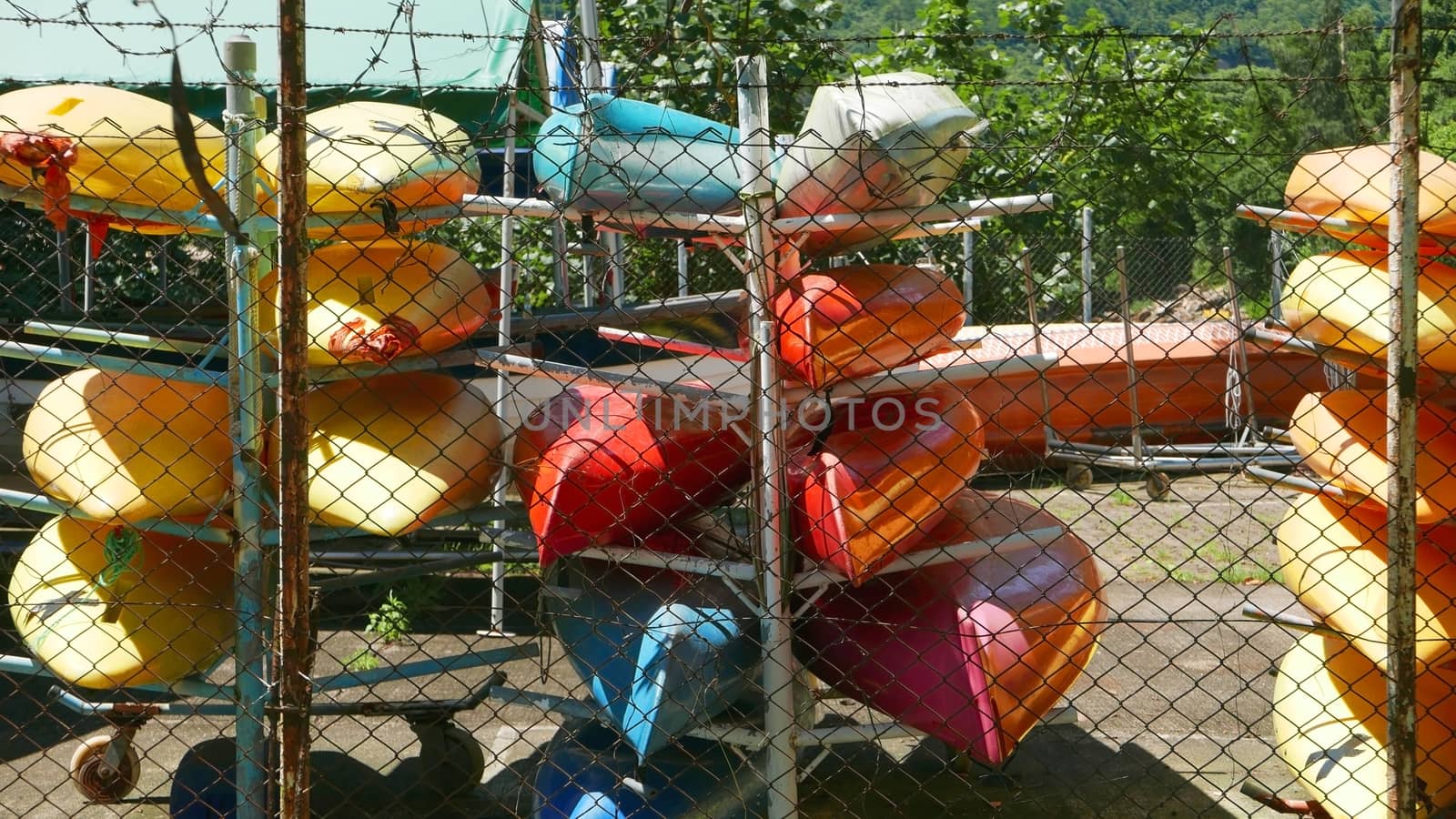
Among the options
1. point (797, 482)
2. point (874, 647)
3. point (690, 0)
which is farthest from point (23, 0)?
point (874, 647)

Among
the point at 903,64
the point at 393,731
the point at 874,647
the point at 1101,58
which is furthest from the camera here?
the point at 1101,58

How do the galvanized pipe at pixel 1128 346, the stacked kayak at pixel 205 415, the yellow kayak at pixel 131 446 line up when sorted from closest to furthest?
the stacked kayak at pixel 205 415
the yellow kayak at pixel 131 446
the galvanized pipe at pixel 1128 346

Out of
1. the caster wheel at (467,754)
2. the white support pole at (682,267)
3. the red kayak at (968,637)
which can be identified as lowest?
the caster wheel at (467,754)

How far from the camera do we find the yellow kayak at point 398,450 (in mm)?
3316

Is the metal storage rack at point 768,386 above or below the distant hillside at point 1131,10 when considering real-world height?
below

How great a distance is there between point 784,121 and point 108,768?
4629 millimetres

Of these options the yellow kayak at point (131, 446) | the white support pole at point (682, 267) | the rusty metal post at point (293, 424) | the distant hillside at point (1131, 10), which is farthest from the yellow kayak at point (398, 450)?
the distant hillside at point (1131, 10)

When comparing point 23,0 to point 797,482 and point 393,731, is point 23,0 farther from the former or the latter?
point 797,482

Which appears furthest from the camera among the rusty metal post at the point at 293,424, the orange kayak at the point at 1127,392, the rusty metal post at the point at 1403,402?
the orange kayak at the point at 1127,392

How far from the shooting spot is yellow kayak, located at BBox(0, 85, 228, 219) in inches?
123

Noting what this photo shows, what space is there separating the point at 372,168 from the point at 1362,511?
281cm

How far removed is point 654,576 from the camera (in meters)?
3.39

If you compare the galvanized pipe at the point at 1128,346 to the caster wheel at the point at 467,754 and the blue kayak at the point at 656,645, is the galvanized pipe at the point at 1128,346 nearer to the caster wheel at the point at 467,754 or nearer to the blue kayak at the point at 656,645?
the blue kayak at the point at 656,645

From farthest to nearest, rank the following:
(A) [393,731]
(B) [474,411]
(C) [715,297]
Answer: (A) [393,731] < (C) [715,297] < (B) [474,411]
